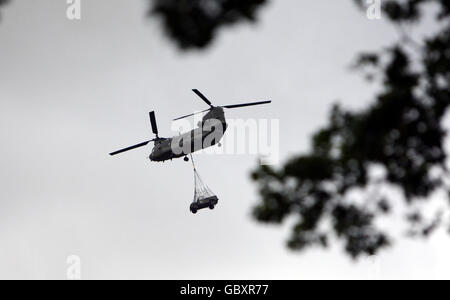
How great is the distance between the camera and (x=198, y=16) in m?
8.75

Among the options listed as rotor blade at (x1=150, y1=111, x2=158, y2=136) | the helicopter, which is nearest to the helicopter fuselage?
the helicopter

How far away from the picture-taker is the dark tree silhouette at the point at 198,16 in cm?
772

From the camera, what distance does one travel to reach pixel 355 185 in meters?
13.6

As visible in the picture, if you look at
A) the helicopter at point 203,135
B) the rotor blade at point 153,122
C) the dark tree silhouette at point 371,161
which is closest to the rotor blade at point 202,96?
the helicopter at point 203,135

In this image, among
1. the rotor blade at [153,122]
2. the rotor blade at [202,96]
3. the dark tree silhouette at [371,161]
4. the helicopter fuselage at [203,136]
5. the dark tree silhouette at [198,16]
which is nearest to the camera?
the dark tree silhouette at [198,16]

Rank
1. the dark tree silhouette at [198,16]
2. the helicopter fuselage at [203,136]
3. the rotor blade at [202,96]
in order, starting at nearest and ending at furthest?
1. the dark tree silhouette at [198,16]
2. the rotor blade at [202,96]
3. the helicopter fuselage at [203,136]

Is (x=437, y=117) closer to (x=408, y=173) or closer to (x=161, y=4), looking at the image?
(x=408, y=173)

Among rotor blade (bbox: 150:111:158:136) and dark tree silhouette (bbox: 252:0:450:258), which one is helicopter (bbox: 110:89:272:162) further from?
dark tree silhouette (bbox: 252:0:450:258)

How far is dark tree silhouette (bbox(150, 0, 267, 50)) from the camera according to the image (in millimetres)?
7715

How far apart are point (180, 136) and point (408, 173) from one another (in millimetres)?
20158

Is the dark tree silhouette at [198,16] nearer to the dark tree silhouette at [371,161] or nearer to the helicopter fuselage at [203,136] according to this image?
the dark tree silhouette at [371,161]

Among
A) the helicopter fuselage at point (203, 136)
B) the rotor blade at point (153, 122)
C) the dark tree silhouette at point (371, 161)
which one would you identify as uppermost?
the rotor blade at point (153, 122)

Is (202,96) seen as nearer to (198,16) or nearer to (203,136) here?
(203,136)
